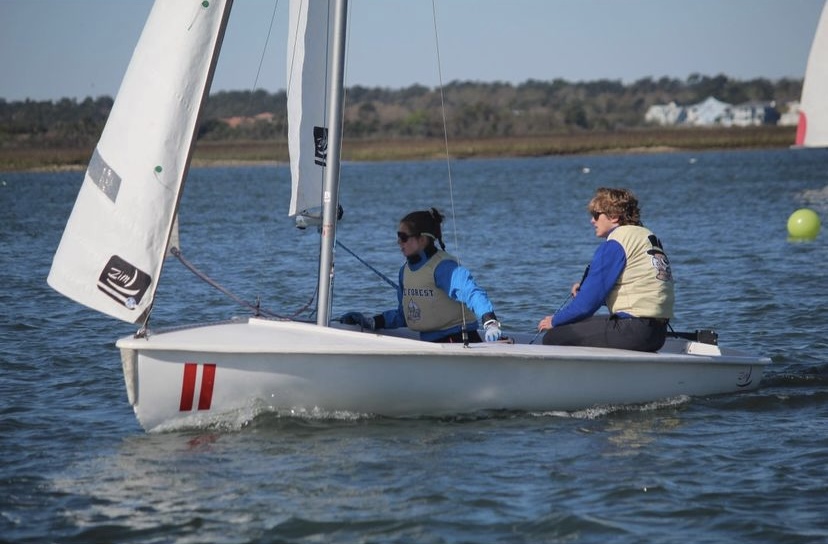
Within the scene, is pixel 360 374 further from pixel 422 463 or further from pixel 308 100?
pixel 308 100

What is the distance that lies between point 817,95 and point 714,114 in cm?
12753

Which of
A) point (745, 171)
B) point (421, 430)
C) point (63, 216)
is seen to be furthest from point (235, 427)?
point (745, 171)

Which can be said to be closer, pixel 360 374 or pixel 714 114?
pixel 360 374

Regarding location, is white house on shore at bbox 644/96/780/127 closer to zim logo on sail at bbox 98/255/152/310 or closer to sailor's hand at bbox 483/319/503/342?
sailor's hand at bbox 483/319/503/342

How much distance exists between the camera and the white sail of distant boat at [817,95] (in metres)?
24.2

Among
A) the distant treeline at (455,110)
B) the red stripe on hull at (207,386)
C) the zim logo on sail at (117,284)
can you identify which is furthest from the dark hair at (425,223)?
the distant treeline at (455,110)

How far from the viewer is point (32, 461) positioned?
6.66m

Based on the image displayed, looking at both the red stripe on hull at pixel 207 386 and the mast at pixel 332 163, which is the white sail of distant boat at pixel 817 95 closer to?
the mast at pixel 332 163

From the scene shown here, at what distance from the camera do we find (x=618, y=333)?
293 inches

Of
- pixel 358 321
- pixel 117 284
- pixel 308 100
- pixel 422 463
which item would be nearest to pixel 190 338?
pixel 117 284

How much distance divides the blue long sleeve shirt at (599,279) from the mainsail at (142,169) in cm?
245

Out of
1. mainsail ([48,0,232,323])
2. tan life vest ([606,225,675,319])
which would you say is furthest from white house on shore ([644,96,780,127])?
mainsail ([48,0,232,323])

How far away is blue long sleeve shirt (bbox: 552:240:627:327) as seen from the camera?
290 inches

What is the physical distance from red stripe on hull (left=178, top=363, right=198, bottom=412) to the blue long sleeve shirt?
91.1 inches
